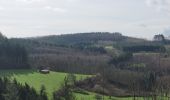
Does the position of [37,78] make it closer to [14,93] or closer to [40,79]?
[40,79]

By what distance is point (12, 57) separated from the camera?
192 m

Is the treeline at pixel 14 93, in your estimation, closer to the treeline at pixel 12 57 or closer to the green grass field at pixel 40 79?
the green grass field at pixel 40 79

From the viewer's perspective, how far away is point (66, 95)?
11462cm

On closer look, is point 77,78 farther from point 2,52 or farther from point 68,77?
point 2,52

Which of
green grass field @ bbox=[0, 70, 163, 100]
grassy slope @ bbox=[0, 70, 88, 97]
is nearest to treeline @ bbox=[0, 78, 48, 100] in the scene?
green grass field @ bbox=[0, 70, 163, 100]

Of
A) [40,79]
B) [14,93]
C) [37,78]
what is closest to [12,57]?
[37,78]

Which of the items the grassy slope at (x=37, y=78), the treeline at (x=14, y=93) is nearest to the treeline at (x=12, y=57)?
the grassy slope at (x=37, y=78)

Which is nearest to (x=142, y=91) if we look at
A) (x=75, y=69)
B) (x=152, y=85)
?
(x=152, y=85)

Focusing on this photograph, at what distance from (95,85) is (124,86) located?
16.4m

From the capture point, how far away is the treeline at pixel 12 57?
185137 millimetres

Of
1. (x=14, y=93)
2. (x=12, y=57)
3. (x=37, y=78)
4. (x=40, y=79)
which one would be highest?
(x=12, y=57)

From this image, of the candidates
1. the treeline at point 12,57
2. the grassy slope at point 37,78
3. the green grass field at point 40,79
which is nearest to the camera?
the green grass field at point 40,79

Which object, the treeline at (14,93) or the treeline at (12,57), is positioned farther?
the treeline at (12,57)

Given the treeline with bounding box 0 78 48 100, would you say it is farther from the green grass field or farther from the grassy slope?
the grassy slope
